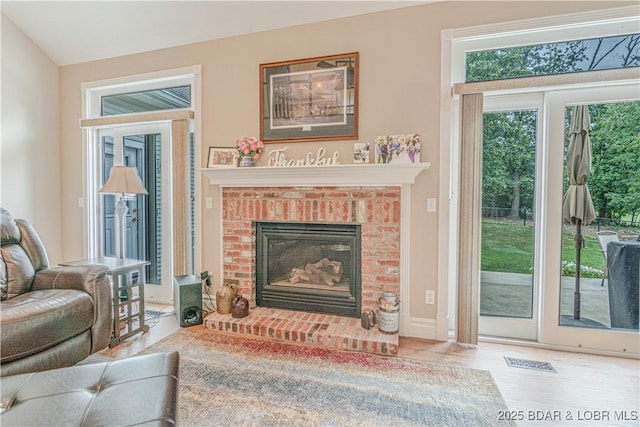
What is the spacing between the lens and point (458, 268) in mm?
2480

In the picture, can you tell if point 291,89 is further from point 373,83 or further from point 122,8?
point 122,8

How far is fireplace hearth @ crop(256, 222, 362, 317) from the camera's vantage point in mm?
2752

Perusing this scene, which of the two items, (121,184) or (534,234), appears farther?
(121,184)

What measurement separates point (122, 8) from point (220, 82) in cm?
110

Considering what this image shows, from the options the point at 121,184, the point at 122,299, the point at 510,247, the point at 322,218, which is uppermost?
the point at 121,184

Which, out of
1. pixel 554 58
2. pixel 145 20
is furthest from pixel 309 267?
pixel 145 20

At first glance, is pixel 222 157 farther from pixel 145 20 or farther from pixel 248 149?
pixel 145 20

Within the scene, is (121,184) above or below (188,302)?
above

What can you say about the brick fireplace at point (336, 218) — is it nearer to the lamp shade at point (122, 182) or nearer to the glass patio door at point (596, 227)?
the lamp shade at point (122, 182)

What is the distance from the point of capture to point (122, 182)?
2713 mm

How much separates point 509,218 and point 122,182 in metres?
3.22

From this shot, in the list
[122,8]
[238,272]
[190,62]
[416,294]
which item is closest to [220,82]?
[190,62]

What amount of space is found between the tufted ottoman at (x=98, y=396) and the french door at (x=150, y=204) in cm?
227

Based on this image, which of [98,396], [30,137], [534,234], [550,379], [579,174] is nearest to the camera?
[98,396]
